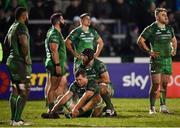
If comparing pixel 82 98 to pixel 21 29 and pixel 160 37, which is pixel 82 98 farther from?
pixel 160 37

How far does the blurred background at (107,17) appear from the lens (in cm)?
2578

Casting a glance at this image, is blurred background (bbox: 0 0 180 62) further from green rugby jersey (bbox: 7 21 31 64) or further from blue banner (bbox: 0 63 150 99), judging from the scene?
green rugby jersey (bbox: 7 21 31 64)

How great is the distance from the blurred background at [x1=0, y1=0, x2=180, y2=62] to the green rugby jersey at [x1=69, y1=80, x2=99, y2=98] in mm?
8003

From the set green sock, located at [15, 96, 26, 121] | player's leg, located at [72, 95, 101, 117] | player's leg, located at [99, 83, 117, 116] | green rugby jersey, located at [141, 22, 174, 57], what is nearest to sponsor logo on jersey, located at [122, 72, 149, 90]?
green rugby jersey, located at [141, 22, 174, 57]

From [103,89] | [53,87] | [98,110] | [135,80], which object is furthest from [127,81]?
[98,110]

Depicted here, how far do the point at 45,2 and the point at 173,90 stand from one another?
578 centimetres

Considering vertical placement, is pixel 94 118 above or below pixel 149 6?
below

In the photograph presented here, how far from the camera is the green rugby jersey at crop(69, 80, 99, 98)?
16.9 meters

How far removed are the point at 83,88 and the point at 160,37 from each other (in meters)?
2.64

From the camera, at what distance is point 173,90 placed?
23859mm

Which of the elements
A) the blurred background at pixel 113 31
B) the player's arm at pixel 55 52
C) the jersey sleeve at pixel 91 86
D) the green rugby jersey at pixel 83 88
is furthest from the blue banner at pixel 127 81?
the jersey sleeve at pixel 91 86

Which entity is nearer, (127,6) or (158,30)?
(158,30)

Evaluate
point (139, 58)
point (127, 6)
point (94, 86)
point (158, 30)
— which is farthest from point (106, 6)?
point (94, 86)

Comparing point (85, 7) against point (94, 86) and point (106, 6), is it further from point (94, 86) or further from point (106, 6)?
point (94, 86)
